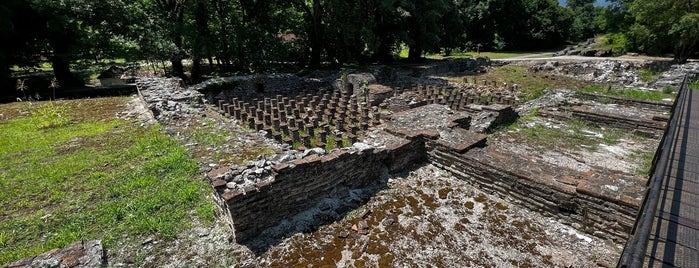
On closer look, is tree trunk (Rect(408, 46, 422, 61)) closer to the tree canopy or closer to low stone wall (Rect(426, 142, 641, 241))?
the tree canopy

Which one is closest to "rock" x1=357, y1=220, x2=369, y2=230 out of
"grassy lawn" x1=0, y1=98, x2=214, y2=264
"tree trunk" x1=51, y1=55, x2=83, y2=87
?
"grassy lawn" x1=0, y1=98, x2=214, y2=264

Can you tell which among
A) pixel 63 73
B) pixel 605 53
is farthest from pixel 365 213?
pixel 605 53

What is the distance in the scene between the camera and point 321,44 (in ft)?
76.1

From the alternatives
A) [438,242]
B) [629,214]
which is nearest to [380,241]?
[438,242]

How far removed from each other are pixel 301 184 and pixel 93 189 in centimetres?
436

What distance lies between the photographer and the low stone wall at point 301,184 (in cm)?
484

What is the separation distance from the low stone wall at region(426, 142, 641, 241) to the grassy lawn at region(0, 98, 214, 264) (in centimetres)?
535

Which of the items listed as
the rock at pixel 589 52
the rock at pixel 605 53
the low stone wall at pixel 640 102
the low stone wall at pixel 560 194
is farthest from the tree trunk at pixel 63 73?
the rock at pixel 605 53

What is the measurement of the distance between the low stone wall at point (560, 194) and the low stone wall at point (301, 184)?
176 centimetres

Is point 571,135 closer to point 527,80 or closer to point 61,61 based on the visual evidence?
point 527,80

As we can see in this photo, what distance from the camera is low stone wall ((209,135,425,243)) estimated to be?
15.9 feet

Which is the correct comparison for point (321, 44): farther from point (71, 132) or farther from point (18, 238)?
point (18, 238)

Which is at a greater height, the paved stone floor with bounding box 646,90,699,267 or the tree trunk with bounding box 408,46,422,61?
the tree trunk with bounding box 408,46,422,61

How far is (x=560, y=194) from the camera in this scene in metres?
5.36
